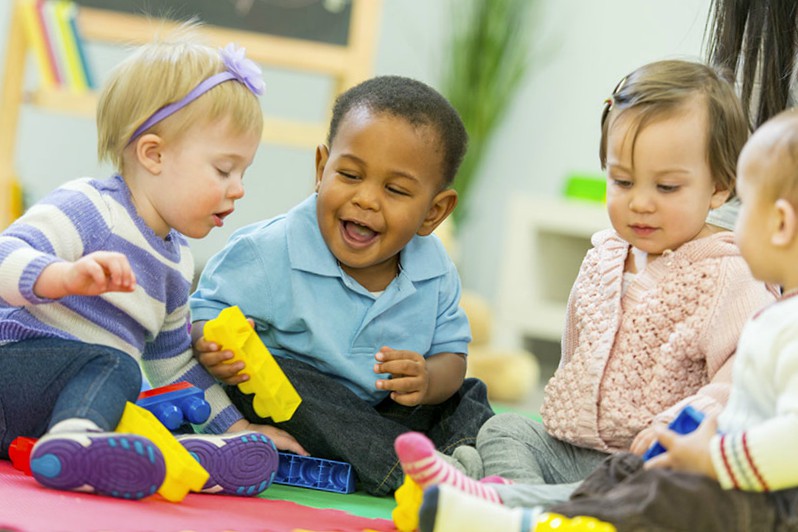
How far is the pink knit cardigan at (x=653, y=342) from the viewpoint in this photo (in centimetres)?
131

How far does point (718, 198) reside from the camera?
138 cm

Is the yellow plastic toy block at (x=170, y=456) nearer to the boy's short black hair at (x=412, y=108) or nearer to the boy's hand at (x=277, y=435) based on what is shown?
the boy's hand at (x=277, y=435)

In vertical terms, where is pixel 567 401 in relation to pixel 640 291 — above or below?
below

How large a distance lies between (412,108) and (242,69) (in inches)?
10.2

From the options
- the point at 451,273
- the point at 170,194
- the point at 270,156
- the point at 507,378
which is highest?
the point at 170,194

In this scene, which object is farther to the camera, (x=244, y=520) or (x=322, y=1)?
(x=322, y=1)

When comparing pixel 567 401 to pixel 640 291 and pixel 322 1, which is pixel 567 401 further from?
pixel 322 1

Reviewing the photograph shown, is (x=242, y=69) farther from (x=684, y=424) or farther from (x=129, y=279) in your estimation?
(x=684, y=424)

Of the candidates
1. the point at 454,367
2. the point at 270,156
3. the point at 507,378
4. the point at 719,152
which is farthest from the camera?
the point at 270,156

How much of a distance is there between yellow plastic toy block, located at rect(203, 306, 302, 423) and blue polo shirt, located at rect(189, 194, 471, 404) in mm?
86

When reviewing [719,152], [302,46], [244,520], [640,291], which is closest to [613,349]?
[640,291]

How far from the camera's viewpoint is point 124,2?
3.71m

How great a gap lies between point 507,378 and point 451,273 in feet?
4.55

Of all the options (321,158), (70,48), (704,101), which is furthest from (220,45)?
(704,101)
